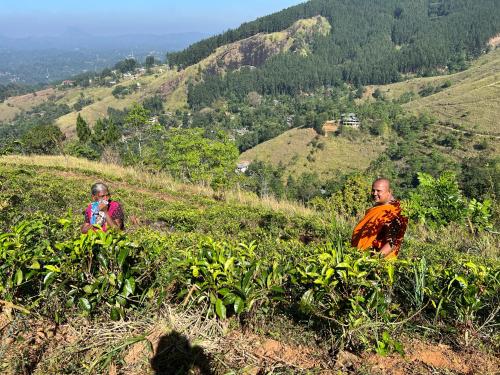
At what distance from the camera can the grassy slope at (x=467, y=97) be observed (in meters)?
67.3

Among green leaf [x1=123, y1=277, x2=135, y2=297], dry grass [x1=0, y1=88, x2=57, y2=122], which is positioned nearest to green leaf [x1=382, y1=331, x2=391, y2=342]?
green leaf [x1=123, y1=277, x2=135, y2=297]

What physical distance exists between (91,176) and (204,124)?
92.1 metres

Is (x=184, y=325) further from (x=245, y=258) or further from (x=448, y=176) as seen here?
(x=448, y=176)

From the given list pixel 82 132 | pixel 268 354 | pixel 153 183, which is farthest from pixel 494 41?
pixel 268 354

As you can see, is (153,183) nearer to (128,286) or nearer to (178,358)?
(128,286)

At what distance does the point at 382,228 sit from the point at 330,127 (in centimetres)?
7524

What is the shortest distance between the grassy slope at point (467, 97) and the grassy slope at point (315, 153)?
17108 millimetres

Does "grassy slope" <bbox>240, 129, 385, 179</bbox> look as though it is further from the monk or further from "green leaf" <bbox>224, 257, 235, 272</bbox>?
"green leaf" <bbox>224, 257, 235, 272</bbox>

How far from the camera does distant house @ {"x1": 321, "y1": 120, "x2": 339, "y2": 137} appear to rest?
74500mm

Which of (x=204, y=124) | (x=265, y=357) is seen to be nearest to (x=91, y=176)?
(x=265, y=357)

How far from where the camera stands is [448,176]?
15.7ft

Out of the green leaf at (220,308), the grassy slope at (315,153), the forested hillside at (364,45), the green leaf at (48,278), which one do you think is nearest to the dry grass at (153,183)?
the green leaf at (220,308)

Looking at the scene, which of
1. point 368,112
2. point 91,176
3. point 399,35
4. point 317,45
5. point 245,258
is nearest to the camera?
point 245,258

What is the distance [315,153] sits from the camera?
68000 mm
